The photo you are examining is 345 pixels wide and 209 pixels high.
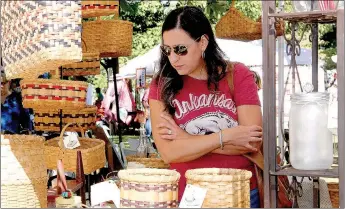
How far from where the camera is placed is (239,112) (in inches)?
112

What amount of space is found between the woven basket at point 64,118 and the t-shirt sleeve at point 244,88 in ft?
8.06

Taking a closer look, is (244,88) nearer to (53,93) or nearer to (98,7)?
(53,93)

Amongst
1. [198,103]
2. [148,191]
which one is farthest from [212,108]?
[148,191]

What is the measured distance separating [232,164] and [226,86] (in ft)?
1.20

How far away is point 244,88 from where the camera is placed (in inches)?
113

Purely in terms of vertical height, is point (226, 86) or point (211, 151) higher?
point (226, 86)

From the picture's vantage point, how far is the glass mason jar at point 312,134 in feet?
6.93

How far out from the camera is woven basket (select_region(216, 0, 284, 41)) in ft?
20.5

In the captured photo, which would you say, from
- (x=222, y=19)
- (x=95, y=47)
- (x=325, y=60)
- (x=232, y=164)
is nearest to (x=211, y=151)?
(x=232, y=164)

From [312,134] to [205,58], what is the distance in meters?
Answer: 0.96

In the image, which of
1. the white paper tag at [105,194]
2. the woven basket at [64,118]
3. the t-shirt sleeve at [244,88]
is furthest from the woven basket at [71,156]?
the white paper tag at [105,194]

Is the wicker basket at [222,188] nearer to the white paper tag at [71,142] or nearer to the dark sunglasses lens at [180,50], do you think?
the dark sunglasses lens at [180,50]

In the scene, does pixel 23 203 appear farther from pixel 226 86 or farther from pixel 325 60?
pixel 325 60

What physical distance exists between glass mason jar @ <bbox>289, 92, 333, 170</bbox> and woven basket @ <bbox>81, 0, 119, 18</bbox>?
278 centimetres
